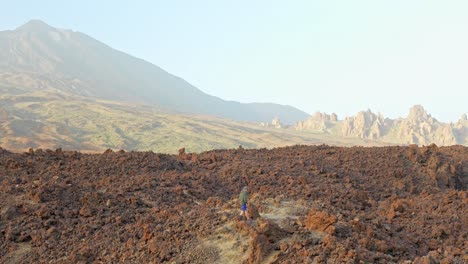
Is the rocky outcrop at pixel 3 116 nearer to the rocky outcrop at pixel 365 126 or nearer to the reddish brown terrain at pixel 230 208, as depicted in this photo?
the reddish brown terrain at pixel 230 208

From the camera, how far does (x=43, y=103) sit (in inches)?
3563

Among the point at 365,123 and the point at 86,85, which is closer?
the point at 365,123

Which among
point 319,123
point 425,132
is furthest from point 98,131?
point 425,132

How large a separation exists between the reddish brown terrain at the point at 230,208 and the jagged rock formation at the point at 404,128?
305 feet

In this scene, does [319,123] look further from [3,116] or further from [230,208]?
[230,208]

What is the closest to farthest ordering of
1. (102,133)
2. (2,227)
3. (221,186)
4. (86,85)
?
(2,227) → (221,186) → (102,133) → (86,85)

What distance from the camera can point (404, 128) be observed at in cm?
10756

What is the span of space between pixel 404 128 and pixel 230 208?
347 ft

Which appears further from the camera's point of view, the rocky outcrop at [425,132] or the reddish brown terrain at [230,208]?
the rocky outcrop at [425,132]

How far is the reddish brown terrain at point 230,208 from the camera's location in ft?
26.1

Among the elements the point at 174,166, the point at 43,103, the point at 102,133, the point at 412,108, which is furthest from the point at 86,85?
the point at 174,166

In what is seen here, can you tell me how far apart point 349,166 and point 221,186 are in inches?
242

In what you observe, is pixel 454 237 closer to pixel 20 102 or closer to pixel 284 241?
pixel 284 241

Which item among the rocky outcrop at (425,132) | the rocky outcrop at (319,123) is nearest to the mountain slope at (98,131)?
the rocky outcrop at (425,132)
